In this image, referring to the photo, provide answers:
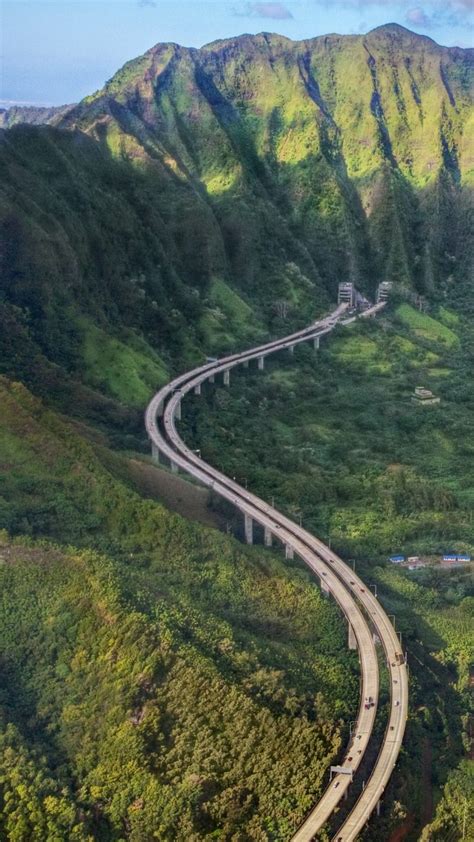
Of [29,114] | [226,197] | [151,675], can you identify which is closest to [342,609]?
[151,675]

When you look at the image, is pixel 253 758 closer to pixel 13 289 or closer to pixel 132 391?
pixel 132 391

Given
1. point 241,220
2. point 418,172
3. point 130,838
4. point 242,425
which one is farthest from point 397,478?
point 418,172

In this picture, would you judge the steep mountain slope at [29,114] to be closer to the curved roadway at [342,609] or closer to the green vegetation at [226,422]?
the green vegetation at [226,422]

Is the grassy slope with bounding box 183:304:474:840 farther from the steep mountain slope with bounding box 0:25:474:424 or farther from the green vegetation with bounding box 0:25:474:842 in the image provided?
the steep mountain slope with bounding box 0:25:474:424

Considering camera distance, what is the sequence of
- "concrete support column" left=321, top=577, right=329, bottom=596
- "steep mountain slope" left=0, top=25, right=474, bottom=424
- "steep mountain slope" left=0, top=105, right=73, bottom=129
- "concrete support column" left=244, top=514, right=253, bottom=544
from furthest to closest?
Result: "steep mountain slope" left=0, top=105, right=73, bottom=129, "steep mountain slope" left=0, top=25, right=474, bottom=424, "concrete support column" left=244, top=514, right=253, bottom=544, "concrete support column" left=321, top=577, right=329, bottom=596

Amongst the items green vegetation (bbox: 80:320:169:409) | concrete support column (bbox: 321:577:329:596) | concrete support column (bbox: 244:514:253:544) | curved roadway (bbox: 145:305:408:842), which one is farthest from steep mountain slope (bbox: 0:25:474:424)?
concrete support column (bbox: 321:577:329:596)

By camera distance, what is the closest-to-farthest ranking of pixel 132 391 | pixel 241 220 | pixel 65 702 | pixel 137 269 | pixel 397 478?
pixel 65 702 < pixel 397 478 < pixel 132 391 < pixel 137 269 < pixel 241 220
